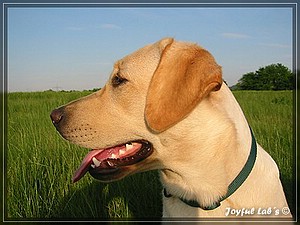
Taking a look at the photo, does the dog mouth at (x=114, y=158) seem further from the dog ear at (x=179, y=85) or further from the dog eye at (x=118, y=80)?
the dog eye at (x=118, y=80)

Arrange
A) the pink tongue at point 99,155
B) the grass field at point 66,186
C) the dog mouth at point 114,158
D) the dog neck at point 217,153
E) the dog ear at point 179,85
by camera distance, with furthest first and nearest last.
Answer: the grass field at point 66,186 < the pink tongue at point 99,155 < the dog mouth at point 114,158 < the dog neck at point 217,153 < the dog ear at point 179,85

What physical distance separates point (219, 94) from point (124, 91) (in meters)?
0.65

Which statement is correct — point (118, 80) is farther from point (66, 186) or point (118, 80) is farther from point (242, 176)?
point (66, 186)

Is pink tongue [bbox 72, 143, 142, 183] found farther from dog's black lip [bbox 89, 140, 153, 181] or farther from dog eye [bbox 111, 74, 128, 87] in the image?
dog eye [bbox 111, 74, 128, 87]

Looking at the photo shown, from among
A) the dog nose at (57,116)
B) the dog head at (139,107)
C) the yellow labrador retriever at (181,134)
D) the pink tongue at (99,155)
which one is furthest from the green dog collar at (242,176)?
the dog nose at (57,116)

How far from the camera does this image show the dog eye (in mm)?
2707

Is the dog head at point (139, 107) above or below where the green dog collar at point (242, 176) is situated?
above

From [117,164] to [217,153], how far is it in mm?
708

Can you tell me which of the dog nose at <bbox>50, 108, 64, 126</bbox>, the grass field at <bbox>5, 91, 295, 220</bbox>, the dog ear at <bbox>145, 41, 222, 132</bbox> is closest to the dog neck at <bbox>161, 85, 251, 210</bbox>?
the dog ear at <bbox>145, 41, 222, 132</bbox>

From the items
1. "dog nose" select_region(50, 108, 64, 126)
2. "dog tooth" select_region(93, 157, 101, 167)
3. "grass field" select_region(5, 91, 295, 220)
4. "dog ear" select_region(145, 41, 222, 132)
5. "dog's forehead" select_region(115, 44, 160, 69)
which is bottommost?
"grass field" select_region(5, 91, 295, 220)

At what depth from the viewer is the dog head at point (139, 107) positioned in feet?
7.86

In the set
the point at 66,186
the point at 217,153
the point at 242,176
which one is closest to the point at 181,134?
the point at 217,153

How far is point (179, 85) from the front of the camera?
7.89 feet

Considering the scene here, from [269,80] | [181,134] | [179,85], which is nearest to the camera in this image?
[179,85]
